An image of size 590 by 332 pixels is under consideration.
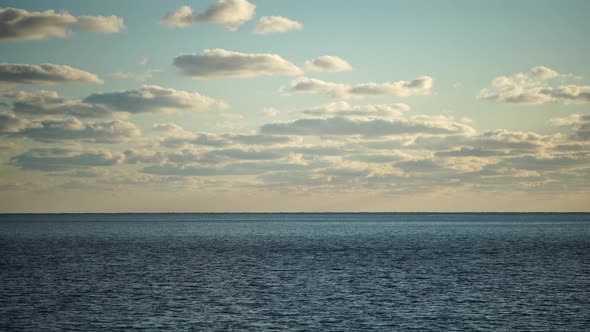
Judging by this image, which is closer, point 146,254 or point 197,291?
point 197,291

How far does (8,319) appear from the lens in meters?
49.2

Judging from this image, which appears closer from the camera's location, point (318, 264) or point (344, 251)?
point (318, 264)

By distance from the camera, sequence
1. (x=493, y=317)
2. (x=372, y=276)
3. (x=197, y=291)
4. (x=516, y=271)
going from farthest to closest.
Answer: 1. (x=516, y=271)
2. (x=372, y=276)
3. (x=197, y=291)
4. (x=493, y=317)

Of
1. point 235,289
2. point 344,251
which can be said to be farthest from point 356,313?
point 344,251

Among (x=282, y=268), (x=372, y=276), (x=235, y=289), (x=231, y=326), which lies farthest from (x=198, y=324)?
(x=282, y=268)

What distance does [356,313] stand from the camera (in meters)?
52.5

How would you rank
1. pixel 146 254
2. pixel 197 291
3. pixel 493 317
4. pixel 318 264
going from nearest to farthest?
pixel 493 317
pixel 197 291
pixel 318 264
pixel 146 254

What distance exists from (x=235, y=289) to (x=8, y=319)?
2395 centimetres

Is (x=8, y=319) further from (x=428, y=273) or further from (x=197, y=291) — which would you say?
(x=428, y=273)

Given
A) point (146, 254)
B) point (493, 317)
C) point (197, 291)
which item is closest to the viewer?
point (493, 317)

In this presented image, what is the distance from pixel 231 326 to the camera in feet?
155

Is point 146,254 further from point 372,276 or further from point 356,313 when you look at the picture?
point 356,313

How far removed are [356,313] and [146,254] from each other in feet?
245

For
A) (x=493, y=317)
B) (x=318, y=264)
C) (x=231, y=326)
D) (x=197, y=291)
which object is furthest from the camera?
(x=318, y=264)
